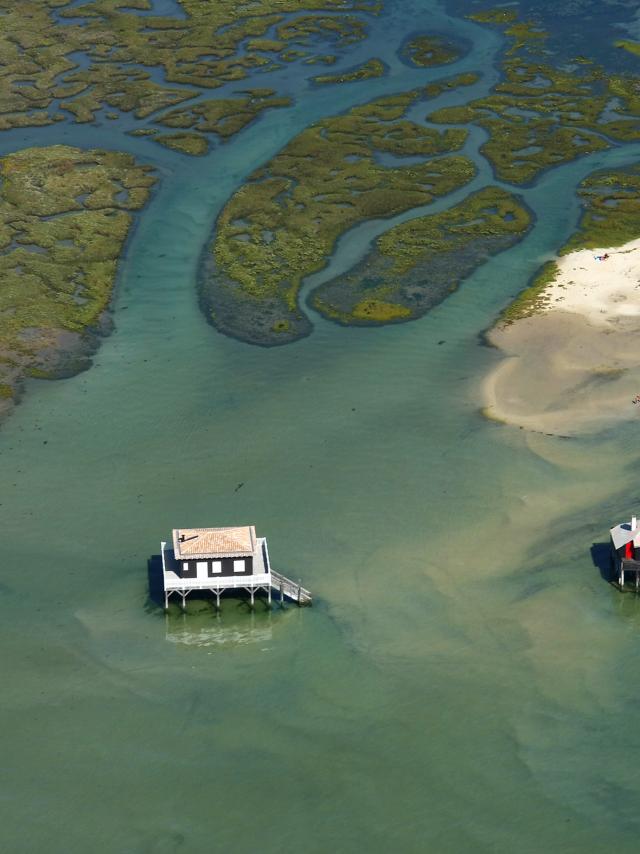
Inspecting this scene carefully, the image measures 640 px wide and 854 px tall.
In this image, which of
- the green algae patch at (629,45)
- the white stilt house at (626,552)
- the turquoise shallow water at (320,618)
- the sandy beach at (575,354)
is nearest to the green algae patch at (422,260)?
the turquoise shallow water at (320,618)

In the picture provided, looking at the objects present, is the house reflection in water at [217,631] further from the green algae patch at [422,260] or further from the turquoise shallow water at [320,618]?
the green algae patch at [422,260]

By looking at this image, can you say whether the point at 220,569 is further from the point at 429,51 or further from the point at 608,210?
the point at 429,51

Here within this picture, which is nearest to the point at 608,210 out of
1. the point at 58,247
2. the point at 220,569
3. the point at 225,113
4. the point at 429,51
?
the point at 225,113

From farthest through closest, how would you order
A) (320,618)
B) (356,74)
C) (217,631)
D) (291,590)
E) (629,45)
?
1. (629,45)
2. (356,74)
3. (291,590)
4. (217,631)
5. (320,618)

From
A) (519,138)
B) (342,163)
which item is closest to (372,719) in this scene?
(342,163)

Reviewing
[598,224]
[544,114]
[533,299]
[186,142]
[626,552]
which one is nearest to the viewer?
[626,552]

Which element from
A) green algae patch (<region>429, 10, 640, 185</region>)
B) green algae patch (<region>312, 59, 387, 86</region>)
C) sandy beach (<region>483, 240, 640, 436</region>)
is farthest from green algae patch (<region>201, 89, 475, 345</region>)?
sandy beach (<region>483, 240, 640, 436</region>)
